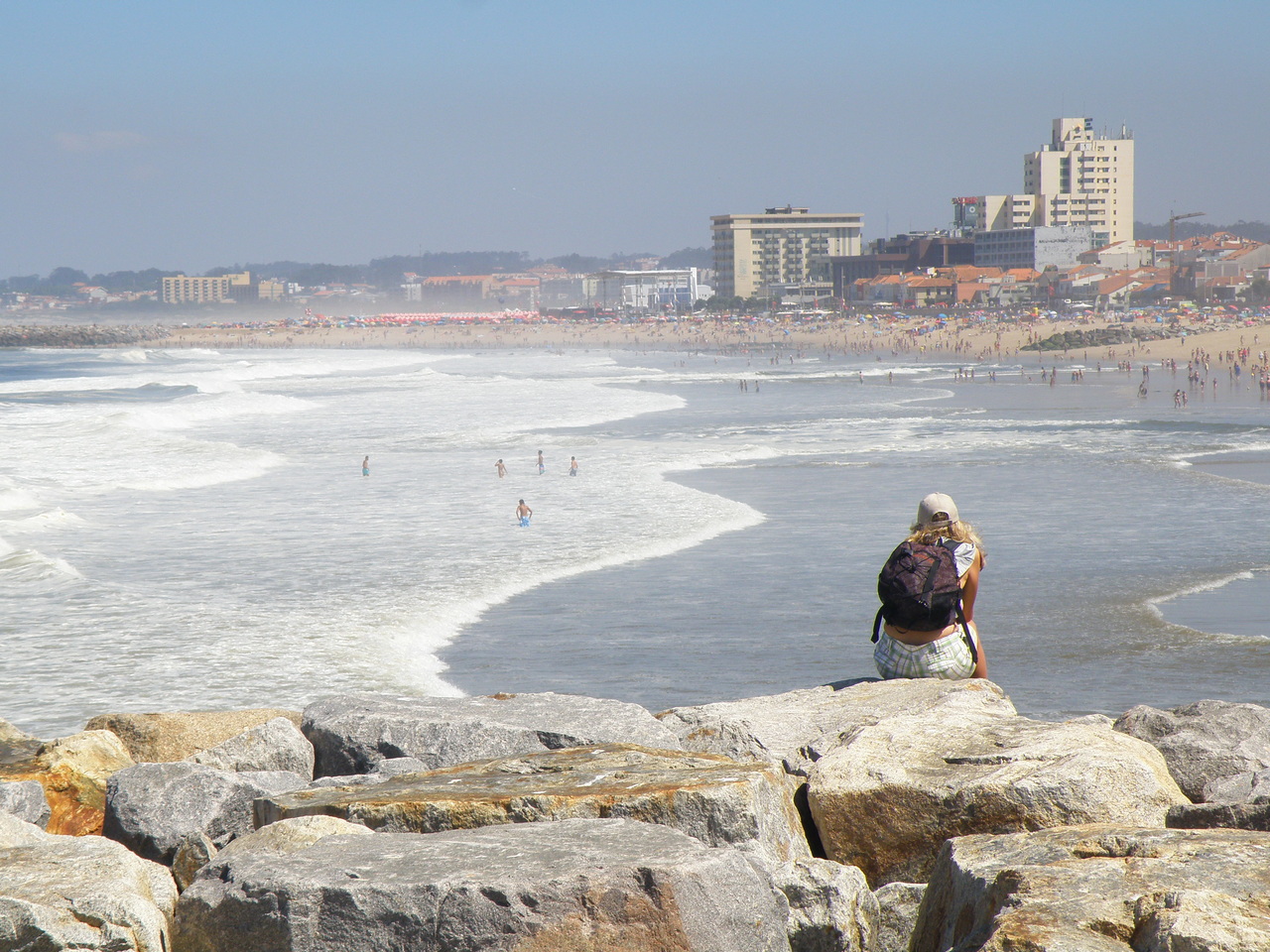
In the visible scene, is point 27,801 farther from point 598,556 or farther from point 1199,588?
point 1199,588

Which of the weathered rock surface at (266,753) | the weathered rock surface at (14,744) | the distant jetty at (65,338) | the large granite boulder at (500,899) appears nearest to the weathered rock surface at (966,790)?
the large granite boulder at (500,899)

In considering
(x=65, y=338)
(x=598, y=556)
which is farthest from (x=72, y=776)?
(x=65, y=338)

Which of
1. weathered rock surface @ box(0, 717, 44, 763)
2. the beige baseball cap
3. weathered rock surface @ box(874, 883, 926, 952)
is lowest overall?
weathered rock surface @ box(0, 717, 44, 763)

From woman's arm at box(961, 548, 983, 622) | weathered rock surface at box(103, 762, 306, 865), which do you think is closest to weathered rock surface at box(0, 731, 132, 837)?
weathered rock surface at box(103, 762, 306, 865)

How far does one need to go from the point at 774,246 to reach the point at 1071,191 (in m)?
40.7

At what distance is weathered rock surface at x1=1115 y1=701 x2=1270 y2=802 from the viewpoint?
4.75 meters

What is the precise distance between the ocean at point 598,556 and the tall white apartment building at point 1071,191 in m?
135

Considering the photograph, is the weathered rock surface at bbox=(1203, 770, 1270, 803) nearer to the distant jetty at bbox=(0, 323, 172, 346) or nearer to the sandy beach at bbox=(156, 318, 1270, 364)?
the sandy beach at bbox=(156, 318, 1270, 364)

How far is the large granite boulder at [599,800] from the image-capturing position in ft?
11.8

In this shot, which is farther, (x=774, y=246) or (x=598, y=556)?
(x=774, y=246)

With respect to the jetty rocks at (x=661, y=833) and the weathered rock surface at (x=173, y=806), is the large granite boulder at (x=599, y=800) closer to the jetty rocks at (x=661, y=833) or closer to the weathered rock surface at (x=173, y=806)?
the jetty rocks at (x=661, y=833)

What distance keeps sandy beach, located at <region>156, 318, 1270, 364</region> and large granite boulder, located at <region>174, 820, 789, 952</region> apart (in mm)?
65650

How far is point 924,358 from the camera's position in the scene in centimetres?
8012

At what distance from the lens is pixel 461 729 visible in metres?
4.93
